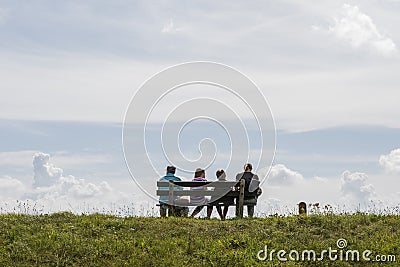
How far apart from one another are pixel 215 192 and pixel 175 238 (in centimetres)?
443

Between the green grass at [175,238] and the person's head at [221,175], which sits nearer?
the green grass at [175,238]

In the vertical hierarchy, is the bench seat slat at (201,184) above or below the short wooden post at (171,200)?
above

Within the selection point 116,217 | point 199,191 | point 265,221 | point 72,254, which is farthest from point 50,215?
point 265,221

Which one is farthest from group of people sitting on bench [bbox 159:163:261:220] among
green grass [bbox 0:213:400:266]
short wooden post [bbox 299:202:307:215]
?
green grass [bbox 0:213:400:266]

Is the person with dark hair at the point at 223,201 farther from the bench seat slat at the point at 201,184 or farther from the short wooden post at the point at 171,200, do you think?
the short wooden post at the point at 171,200

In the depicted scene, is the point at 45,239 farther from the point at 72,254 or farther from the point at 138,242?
the point at 138,242

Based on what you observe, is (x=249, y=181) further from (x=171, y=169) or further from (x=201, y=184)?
(x=171, y=169)

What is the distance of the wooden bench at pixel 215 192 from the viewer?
20.2m

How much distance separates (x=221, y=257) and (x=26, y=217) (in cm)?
616

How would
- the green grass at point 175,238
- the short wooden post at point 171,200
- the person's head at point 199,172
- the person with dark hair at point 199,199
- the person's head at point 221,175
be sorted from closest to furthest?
the green grass at point 175,238, the short wooden post at point 171,200, the person with dark hair at point 199,199, the person's head at point 199,172, the person's head at point 221,175

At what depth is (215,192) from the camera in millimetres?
20312

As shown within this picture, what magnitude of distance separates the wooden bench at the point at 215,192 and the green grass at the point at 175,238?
2190mm

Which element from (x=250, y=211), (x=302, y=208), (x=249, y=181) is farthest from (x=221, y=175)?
(x=302, y=208)

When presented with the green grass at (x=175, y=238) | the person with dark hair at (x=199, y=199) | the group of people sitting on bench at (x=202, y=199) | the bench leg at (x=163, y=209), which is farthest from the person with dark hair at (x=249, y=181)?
the bench leg at (x=163, y=209)
